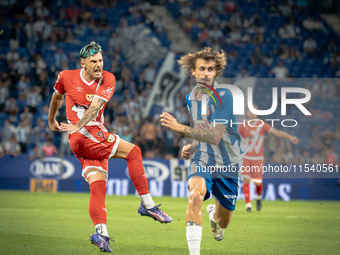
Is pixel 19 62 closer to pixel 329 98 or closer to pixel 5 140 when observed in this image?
pixel 5 140

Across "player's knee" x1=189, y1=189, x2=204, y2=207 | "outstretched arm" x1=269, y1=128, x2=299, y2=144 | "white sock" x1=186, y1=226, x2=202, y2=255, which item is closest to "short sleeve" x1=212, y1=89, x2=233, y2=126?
"player's knee" x1=189, y1=189, x2=204, y2=207

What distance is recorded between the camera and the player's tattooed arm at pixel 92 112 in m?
5.13

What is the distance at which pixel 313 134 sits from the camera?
15.7 meters

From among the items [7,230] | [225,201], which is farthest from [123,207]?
[225,201]

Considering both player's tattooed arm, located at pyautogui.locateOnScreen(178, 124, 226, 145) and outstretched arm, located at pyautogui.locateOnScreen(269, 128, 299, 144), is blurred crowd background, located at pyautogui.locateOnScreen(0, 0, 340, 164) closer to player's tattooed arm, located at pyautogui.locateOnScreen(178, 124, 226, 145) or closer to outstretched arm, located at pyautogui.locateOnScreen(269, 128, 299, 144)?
outstretched arm, located at pyautogui.locateOnScreen(269, 128, 299, 144)

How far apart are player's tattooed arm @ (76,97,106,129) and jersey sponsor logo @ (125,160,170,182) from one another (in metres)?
9.16

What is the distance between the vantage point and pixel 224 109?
4.71 m

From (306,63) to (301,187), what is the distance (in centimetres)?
915

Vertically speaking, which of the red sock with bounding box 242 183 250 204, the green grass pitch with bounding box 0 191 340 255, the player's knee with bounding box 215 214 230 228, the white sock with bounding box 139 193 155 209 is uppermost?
the white sock with bounding box 139 193 155 209

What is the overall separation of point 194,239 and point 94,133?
1941mm

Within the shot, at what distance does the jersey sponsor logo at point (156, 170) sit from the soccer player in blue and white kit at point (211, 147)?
9.11m

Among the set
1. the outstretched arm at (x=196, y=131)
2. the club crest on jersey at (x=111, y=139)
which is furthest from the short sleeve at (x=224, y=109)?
the club crest on jersey at (x=111, y=139)

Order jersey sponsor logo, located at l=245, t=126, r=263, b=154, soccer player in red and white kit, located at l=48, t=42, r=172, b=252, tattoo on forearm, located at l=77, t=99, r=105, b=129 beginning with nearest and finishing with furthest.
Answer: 1. tattoo on forearm, located at l=77, t=99, r=105, b=129
2. soccer player in red and white kit, located at l=48, t=42, r=172, b=252
3. jersey sponsor logo, located at l=245, t=126, r=263, b=154

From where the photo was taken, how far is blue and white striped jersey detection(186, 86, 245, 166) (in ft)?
15.5
